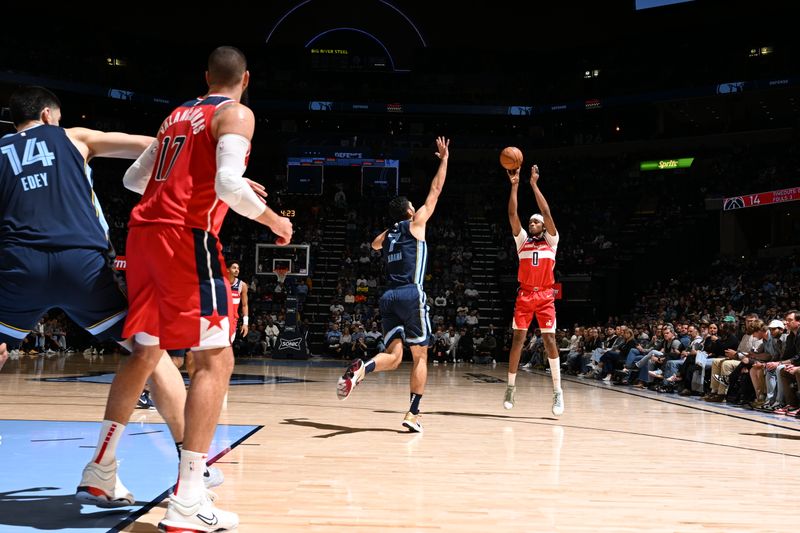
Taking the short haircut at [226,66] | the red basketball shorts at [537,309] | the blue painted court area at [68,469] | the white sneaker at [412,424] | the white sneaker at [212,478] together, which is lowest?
the white sneaker at [412,424]

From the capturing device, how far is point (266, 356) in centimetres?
2070

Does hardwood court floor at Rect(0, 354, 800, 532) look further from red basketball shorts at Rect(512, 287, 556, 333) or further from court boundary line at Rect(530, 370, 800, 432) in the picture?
red basketball shorts at Rect(512, 287, 556, 333)

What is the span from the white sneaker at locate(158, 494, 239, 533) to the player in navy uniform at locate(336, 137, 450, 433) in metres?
3.42

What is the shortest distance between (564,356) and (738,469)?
14334 millimetres

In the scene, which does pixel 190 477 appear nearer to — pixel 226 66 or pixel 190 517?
Result: pixel 190 517

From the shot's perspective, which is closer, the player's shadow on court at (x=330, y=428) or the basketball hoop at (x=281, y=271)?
the player's shadow on court at (x=330, y=428)

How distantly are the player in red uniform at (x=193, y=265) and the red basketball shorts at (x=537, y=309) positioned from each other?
545 centimetres

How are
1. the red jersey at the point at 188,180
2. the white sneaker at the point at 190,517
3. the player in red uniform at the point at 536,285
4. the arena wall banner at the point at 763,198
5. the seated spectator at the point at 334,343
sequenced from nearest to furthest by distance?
1. the white sneaker at the point at 190,517
2. the red jersey at the point at 188,180
3. the player in red uniform at the point at 536,285
4. the seated spectator at the point at 334,343
5. the arena wall banner at the point at 763,198

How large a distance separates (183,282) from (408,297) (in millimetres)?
3555

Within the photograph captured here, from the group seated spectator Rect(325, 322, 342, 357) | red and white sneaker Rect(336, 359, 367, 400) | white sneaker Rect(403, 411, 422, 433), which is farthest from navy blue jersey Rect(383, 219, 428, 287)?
seated spectator Rect(325, 322, 342, 357)

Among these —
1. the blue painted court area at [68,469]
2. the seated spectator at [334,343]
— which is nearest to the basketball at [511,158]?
the blue painted court area at [68,469]

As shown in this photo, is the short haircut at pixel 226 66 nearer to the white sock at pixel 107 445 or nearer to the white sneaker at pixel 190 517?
the white sock at pixel 107 445

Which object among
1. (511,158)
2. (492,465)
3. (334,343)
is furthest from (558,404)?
(334,343)

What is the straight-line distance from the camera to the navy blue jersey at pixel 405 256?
643 centimetres
